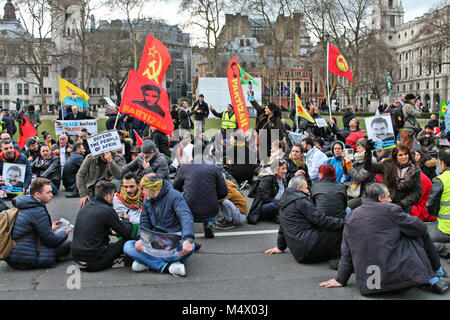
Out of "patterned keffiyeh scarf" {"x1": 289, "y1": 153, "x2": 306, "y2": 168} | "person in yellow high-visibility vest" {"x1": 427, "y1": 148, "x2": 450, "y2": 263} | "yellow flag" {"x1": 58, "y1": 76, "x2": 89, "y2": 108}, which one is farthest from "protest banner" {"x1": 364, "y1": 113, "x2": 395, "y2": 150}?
"yellow flag" {"x1": 58, "y1": 76, "x2": 89, "y2": 108}

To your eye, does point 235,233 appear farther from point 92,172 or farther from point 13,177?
point 13,177

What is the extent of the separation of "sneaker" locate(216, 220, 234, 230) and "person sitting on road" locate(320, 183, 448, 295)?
3.07 metres

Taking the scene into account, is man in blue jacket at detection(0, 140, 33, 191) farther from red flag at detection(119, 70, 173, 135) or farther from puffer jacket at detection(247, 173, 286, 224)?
puffer jacket at detection(247, 173, 286, 224)

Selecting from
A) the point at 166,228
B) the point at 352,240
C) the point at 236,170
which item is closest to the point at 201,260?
the point at 166,228

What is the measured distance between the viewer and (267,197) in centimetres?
768

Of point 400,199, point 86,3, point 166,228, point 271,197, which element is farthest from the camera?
point 86,3

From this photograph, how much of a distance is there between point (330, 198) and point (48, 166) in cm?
763

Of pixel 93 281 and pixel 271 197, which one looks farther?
pixel 271 197

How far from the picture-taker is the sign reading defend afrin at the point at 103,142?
779 cm

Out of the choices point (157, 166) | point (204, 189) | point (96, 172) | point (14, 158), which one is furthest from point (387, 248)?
point (14, 158)

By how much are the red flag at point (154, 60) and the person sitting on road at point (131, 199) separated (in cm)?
272

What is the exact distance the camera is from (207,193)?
6.84 metres
